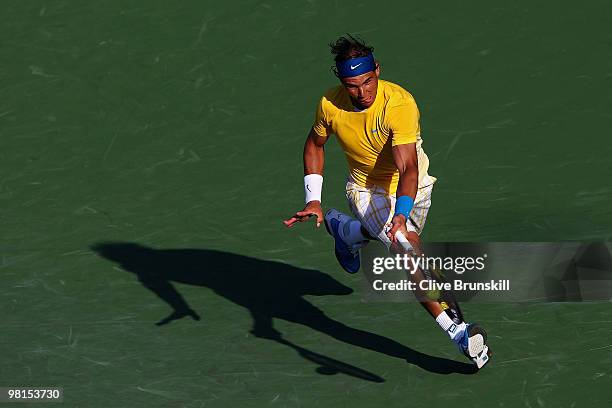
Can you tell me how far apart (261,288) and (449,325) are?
271cm

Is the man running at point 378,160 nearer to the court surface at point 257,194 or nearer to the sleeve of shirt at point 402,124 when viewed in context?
the sleeve of shirt at point 402,124

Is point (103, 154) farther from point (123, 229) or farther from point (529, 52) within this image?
point (529, 52)

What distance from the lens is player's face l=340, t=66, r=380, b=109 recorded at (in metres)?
12.8

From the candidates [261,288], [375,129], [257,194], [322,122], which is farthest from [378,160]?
[257,194]

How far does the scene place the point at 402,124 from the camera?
504 inches

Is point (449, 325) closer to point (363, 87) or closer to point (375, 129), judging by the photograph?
point (375, 129)

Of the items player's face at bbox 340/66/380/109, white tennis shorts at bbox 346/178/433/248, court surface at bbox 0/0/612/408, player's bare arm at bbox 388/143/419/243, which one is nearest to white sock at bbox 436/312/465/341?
court surface at bbox 0/0/612/408

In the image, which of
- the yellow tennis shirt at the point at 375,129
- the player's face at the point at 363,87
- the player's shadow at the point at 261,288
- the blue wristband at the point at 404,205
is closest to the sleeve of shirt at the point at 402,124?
the yellow tennis shirt at the point at 375,129

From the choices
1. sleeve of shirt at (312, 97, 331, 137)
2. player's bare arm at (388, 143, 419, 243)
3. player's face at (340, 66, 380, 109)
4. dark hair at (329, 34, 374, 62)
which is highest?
dark hair at (329, 34, 374, 62)

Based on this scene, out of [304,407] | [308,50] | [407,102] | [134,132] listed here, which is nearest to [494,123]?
[308,50]

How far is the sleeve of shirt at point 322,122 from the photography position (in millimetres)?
13266

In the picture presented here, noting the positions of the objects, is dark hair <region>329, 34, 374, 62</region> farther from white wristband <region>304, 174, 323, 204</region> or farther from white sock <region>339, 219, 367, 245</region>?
white sock <region>339, 219, 367, 245</region>

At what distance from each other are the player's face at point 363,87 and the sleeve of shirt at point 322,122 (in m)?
0.37

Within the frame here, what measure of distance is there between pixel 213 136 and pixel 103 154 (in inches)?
48.3
